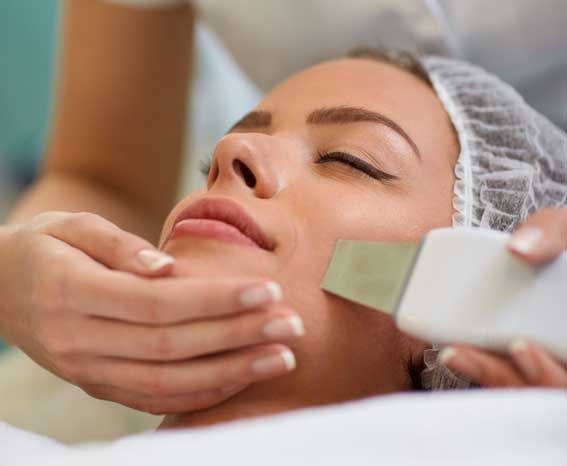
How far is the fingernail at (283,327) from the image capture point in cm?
68

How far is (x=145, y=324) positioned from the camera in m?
0.72

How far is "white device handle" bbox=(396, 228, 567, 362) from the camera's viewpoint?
Answer: 691mm

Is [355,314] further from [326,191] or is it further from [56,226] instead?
[56,226]

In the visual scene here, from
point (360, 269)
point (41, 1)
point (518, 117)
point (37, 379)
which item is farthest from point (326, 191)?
point (41, 1)

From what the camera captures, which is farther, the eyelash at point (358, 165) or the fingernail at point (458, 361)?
the eyelash at point (358, 165)

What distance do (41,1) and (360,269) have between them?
1.77 meters

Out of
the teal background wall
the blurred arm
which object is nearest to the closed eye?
the blurred arm

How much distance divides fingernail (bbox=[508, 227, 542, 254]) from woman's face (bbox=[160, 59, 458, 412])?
188mm

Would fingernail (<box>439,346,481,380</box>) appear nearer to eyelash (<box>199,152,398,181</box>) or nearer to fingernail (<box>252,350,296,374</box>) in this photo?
fingernail (<box>252,350,296,374</box>)

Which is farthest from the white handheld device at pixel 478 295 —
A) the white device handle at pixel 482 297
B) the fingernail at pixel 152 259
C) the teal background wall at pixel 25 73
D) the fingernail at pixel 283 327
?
the teal background wall at pixel 25 73

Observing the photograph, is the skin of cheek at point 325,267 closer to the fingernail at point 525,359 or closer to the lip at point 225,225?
the lip at point 225,225

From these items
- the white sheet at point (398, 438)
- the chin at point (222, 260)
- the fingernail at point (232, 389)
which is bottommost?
the fingernail at point (232, 389)

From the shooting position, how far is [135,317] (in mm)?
719

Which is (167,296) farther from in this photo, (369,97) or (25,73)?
(25,73)
